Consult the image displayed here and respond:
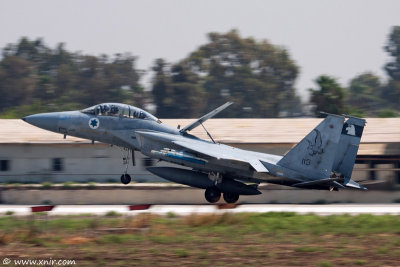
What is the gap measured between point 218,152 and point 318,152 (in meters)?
3.89

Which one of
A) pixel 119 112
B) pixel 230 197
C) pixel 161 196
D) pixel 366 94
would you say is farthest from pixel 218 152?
pixel 366 94

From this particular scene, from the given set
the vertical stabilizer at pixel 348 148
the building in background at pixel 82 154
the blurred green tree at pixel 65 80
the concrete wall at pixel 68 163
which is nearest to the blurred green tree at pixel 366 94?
the blurred green tree at pixel 65 80

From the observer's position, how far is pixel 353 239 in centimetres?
1795

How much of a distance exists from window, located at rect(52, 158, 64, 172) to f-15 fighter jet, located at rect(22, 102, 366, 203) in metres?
9.65

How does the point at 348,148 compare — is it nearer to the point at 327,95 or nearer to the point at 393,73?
the point at 327,95

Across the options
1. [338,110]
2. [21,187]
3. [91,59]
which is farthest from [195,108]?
[21,187]

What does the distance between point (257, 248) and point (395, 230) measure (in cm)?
502

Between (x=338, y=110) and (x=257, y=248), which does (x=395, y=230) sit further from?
(x=338, y=110)

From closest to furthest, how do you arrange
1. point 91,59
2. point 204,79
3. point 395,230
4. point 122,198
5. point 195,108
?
point 395,230
point 122,198
point 195,108
point 204,79
point 91,59

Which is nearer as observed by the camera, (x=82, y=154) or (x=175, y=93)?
(x=82, y=154)

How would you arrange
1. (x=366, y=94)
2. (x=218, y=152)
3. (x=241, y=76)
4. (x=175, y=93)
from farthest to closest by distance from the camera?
(x=366, y=94), (x=241, y=76), (x=175, y=93), (x=218, y=152)

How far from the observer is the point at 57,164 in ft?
123

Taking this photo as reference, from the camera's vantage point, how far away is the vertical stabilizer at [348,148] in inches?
1051

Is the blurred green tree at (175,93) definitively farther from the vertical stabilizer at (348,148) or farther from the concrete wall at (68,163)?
the vertical stabilizer at (348,148)
